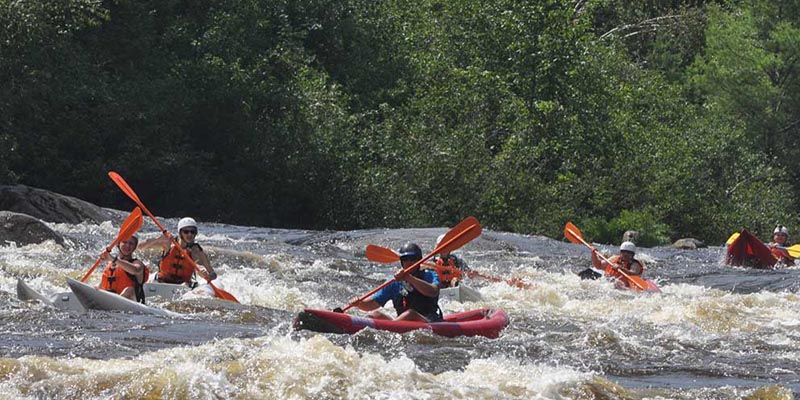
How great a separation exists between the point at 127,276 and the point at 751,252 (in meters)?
11.3

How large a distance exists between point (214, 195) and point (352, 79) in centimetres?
630

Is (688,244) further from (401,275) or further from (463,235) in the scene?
(401,275)

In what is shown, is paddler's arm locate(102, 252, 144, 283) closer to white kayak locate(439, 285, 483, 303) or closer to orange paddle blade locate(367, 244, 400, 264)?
orange paddle blade locate(367, 244, 400, 264)

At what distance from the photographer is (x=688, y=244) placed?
2534 centimetres

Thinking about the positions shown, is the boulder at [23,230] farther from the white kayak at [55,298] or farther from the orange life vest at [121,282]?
the white kayak at [55,298]

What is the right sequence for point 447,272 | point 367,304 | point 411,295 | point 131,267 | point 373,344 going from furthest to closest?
point 447,272
point 131,267
point 367,304
point 411,295
point 373,344

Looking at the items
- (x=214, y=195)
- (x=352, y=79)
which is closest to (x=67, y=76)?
(x=214, y=195)

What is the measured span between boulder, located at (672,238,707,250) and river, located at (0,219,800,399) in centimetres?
784

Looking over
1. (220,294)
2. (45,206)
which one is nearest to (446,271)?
(220,294)

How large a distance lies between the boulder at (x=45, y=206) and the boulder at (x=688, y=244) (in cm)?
1147

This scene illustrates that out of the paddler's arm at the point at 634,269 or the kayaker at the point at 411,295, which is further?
the paddler's arm at the point at 634,269

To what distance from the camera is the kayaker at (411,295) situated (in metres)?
9.65

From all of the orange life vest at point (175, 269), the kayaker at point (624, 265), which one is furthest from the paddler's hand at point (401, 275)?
the kayaker at point (624, 265)

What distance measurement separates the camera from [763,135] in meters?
36.4
